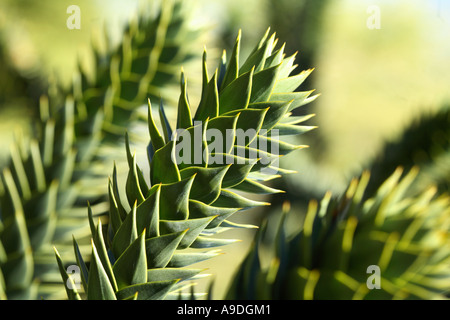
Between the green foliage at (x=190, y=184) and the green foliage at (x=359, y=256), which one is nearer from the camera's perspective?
the green foliage at (x=190, y=184)

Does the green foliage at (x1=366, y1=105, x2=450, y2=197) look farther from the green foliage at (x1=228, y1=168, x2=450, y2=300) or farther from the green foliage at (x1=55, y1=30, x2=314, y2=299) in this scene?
the green foliage at (x1=55, y1=30, x2=314, y2=299)

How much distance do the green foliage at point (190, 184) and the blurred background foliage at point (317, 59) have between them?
113mm

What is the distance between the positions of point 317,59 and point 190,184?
2005 millimetres

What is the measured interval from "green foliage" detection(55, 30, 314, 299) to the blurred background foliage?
113 mm

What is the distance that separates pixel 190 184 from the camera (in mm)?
330

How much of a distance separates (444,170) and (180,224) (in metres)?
1.17

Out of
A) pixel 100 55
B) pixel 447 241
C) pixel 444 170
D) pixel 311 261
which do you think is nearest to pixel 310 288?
pixel 311 261

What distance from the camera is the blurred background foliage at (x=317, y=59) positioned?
4.95 ft

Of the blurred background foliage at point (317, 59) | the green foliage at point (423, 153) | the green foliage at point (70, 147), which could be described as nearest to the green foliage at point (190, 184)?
the blurred background foliage at point (317, 59)

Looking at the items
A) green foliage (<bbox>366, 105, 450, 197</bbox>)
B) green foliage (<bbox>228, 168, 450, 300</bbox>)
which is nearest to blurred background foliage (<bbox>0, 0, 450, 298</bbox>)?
green foliage (<bbox>366, 105, 450, 197</bbox>)

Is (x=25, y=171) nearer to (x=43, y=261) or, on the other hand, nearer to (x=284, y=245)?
(x=43, y=261)

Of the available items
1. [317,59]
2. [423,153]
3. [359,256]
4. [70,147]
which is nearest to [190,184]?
[359,256]

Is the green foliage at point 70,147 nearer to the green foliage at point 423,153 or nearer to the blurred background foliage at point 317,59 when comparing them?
the blurred background foliage at point 317,59

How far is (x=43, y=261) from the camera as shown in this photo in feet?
2.16
